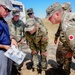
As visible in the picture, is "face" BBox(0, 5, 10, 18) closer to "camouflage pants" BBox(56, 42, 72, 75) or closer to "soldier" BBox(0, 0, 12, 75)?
"soldier" BBox(0, 0, 12, 75)

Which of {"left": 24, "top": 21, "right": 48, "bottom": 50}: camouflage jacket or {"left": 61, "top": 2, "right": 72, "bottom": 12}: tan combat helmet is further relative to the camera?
{"left": 61, "top": 2, "right": 72, "bottom": 12}: tan combat helmet

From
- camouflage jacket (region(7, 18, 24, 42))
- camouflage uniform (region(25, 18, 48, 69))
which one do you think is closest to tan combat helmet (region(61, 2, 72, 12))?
camouflage uniform (region(25, 18, 48, 69))

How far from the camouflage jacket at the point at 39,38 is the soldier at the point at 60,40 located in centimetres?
36

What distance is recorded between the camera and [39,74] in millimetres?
6859

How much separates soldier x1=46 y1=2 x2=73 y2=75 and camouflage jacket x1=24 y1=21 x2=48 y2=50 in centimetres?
36

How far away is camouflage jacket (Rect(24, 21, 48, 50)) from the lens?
650 centimetres

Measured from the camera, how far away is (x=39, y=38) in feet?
21.5

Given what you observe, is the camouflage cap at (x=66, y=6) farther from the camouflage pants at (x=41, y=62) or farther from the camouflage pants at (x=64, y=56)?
the camouflage pants at (x=41, y=62)

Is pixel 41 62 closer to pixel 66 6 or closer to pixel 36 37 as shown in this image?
pixel 36 37

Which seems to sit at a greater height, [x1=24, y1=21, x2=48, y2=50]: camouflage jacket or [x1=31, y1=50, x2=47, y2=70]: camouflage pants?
[x1=24, y1=21, x2=48, y2=50]: camouflage jacket

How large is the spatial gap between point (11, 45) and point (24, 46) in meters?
5.96

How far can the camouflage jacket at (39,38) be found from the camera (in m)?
6.50

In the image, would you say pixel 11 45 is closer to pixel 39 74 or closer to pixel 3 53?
pixel 3 53

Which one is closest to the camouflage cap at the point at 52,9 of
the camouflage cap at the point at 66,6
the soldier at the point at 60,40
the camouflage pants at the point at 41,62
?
the soldier at the point at 60,40
